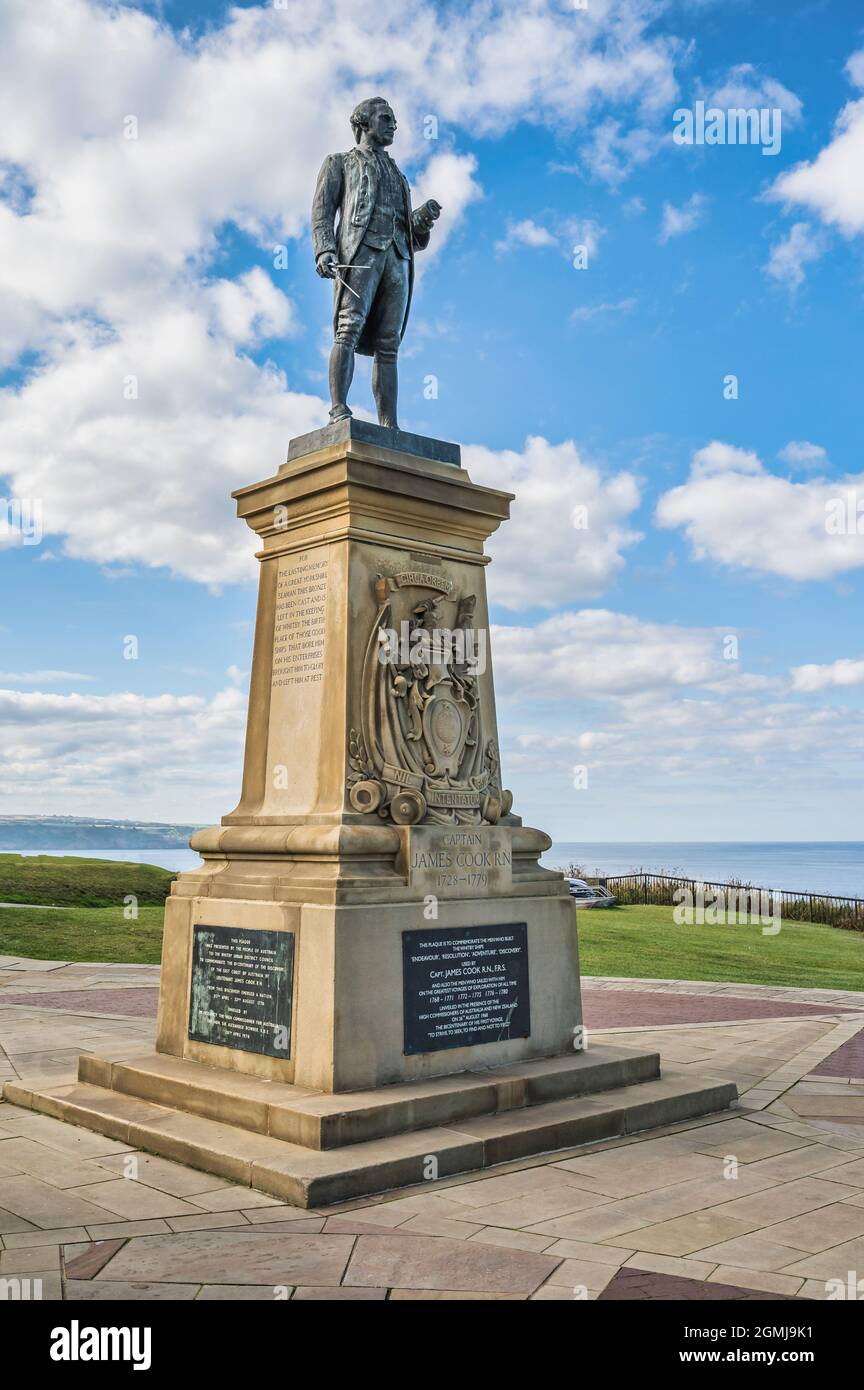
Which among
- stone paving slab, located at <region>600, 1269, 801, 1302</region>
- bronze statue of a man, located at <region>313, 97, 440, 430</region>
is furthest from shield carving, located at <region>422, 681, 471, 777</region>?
stone paving slab, located at <region>600, 1269, 801, 1302</region>

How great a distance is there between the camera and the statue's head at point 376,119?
8750 mm

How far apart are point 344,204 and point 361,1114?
644cm

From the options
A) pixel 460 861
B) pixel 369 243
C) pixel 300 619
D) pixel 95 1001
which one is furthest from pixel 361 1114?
pixel 95 1001

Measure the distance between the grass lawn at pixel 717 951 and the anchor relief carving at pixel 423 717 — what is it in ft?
30.8

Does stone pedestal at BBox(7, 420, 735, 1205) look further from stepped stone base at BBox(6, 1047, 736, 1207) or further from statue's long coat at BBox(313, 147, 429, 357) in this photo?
statue's long coat at BBox(313, 147, 429, 357)

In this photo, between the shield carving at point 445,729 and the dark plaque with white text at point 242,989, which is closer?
the dark plaque with white text at point 242,989

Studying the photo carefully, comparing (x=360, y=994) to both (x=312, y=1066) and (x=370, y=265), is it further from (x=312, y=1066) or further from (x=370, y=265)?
(x=370, y=265)

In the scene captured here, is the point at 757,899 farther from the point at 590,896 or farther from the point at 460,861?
the point at 460,861

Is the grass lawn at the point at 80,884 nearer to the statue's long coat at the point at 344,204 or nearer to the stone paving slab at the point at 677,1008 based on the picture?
the stone paving slab at the point at 677,1008

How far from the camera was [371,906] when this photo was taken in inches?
275

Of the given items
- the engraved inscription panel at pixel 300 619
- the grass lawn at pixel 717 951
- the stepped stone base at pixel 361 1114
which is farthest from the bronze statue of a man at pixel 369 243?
the grass lawn at pixel 717 951

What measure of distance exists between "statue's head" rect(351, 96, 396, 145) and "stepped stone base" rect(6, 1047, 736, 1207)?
6.82 meters

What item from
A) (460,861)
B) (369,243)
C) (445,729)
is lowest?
(460,861)
